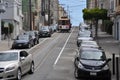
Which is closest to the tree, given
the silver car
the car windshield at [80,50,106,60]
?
the car windshield at [80,50,106,60]

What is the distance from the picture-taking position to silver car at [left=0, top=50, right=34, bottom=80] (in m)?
19.8

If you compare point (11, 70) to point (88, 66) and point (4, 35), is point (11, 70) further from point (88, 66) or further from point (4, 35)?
point (4, 35)

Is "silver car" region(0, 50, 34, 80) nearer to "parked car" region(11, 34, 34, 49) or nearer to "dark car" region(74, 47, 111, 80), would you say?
"dark car" region(74, 47, 111, 80)

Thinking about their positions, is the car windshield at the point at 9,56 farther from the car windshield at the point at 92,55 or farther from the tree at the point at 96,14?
the tree at the point at 96,14

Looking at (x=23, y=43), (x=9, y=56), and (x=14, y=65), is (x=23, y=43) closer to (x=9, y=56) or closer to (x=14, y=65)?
(x=9, y=56)

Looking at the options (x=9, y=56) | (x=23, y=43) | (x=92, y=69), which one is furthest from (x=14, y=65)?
(x=23, y=43)

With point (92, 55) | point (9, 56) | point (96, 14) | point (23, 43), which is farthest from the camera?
point (96, 14)

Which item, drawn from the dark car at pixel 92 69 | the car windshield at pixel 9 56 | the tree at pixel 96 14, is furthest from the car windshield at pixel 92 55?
the tree at pixel 96 14

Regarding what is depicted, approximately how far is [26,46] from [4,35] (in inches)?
712

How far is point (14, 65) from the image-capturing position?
2036 cm

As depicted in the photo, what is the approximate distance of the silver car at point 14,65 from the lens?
19750 millimetres

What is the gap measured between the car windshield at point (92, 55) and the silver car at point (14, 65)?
2885mm

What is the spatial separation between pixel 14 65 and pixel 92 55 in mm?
4670

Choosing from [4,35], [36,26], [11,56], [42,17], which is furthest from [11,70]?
[42,17]
